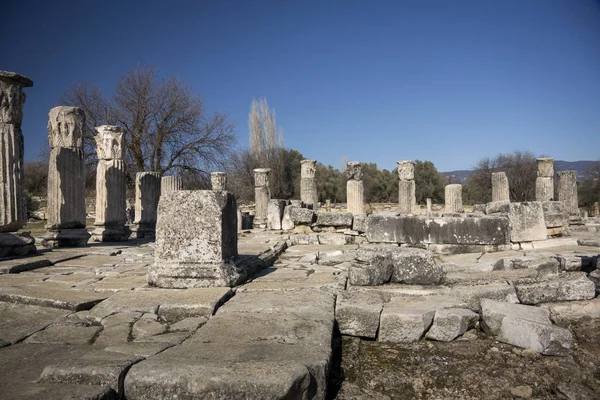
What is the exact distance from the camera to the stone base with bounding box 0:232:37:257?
6.82 m

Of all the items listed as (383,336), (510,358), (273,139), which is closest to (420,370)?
(383,336)

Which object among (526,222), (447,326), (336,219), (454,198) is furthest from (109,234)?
(454,198)

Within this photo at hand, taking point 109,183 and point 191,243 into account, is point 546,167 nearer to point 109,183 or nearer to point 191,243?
point 109,183

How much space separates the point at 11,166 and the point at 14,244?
4.48ft

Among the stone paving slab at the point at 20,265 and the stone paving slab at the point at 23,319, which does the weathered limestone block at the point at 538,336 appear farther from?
the stone paving slab at the point at 20,265

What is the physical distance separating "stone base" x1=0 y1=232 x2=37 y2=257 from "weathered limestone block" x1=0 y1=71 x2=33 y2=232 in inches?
9.2

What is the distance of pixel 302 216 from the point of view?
10383mm

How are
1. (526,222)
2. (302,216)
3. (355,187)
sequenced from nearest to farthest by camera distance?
(526,222)
(302,216)
(355,187)

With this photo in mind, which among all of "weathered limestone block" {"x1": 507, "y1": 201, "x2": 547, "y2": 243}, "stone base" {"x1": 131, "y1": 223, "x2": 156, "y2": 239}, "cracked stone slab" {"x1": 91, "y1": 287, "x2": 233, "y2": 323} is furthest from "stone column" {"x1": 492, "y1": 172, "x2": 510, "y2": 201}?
"cracked stone slab" {"x1": 91, "y1": 287, "x2": 233, "y2": 323}

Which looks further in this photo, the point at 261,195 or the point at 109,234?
the point at 261,195

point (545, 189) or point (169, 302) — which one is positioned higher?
point (545, 189)

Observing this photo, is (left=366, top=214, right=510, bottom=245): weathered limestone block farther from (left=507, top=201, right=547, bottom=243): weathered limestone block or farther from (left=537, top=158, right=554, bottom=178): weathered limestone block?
(left=537, top=158, right=554, bottom=178): weathered limestone block

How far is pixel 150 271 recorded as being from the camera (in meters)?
4.35

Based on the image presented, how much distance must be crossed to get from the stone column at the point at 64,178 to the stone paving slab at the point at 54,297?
5.38 meters
